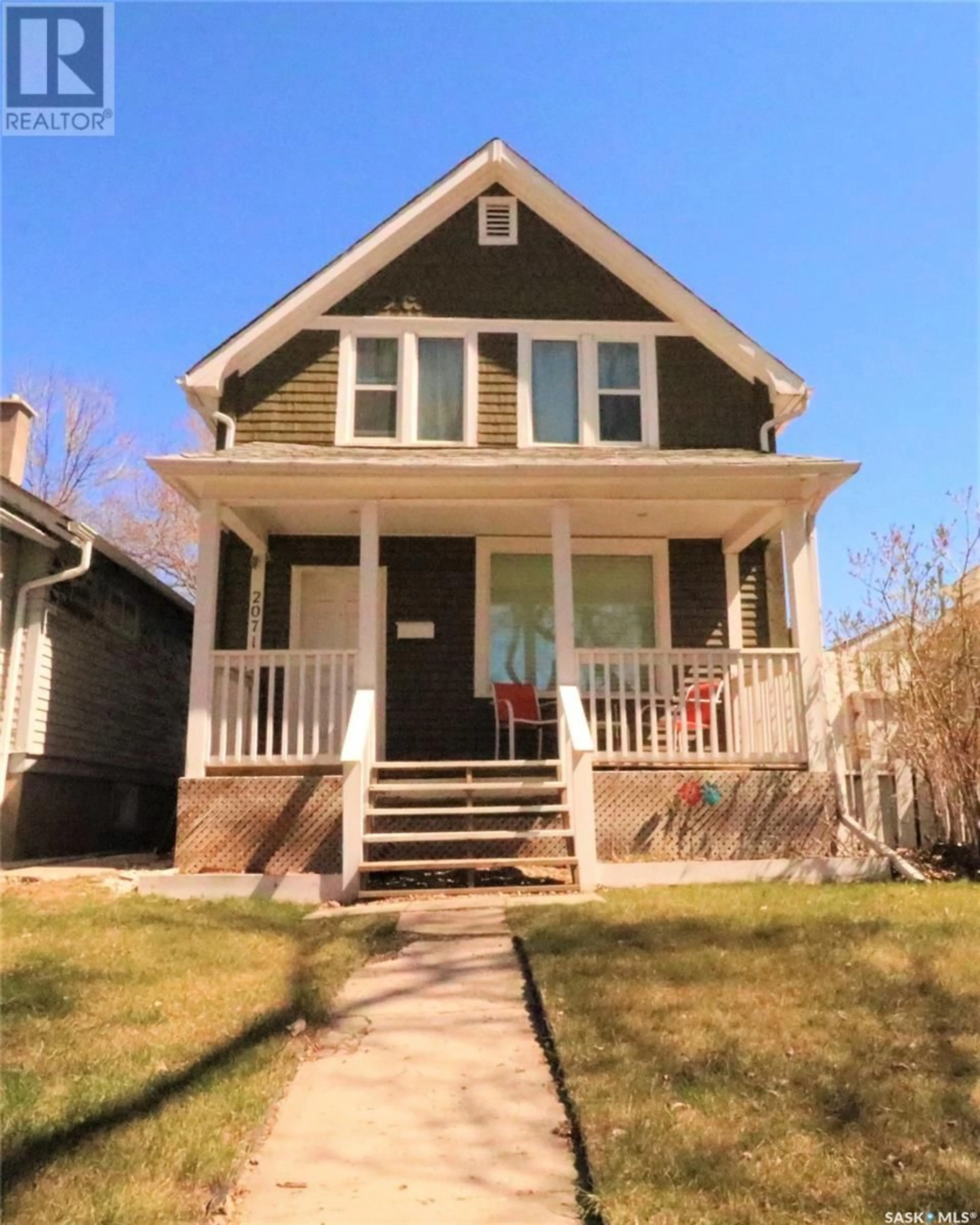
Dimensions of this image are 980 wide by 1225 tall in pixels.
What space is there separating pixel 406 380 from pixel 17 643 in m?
4.93

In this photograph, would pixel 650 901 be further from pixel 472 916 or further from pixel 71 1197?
pixel 71 1197

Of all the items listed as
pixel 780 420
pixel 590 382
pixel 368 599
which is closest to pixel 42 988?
pixel 368 599

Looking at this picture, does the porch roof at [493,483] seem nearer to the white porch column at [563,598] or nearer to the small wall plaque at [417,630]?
the white porch column at [563,598]

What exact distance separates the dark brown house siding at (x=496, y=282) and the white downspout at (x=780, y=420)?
1.79 metres

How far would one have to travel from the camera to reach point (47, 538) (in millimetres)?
9477

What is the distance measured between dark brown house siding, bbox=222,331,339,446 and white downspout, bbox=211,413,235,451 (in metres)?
0.11

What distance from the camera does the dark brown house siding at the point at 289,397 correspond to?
10781 millimetres

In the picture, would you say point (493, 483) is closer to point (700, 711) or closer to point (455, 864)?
point (700, 711)

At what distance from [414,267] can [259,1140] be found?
32.9 feet

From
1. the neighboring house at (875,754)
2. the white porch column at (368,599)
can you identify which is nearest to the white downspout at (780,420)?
the neighboring house at (875,754)

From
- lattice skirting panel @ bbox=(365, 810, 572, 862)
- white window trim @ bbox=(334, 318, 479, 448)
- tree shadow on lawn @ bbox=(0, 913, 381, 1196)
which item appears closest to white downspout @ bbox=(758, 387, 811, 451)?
white window trim @ bbox=(334, 318, 479, 448)

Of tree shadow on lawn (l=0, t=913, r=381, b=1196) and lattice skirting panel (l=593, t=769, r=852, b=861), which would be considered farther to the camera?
lattice skirting panel (l=593, t=769, r=852, b=861)

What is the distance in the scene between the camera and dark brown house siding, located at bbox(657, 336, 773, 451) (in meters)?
10.9

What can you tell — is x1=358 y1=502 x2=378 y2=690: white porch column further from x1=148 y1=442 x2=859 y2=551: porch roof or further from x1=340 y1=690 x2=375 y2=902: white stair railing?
x1=340 y1=690 x2=375 y2=902: white stair railing
